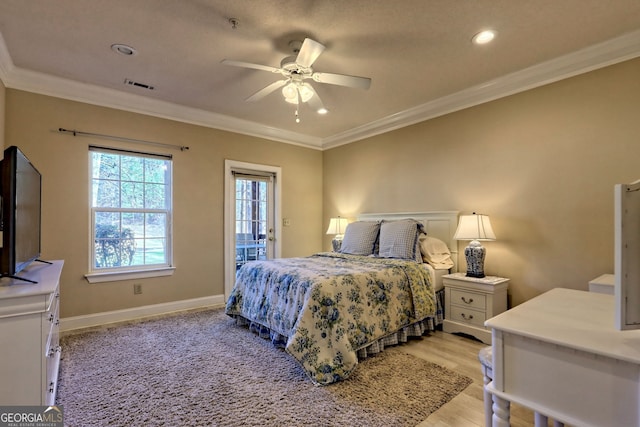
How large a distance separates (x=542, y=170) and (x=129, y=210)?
4479mm

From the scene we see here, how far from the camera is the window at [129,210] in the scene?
3.45 m

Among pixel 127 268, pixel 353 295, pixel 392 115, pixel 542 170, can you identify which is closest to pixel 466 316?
pixel 353 295

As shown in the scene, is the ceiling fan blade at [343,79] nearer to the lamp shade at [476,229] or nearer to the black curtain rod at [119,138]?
the lamp shade at [476,229]

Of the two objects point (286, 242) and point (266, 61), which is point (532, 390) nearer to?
point (266, 61)

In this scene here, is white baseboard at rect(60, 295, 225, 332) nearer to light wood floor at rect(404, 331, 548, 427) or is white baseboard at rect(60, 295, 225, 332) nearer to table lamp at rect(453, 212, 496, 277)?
light wood floor at rect(404, 331, 548, 427)

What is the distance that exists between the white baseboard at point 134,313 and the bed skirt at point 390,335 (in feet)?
2.93

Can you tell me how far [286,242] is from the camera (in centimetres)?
500

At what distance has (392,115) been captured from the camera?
4.17 meters

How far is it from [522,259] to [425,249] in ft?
3.03

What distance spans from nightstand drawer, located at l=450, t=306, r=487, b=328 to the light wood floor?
17 cm

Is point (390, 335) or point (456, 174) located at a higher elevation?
point (456, 174)

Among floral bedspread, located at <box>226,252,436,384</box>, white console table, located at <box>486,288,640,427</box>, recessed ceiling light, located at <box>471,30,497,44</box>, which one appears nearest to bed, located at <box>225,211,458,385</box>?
floral bedspread, located at <box>226,252,436,384</box>

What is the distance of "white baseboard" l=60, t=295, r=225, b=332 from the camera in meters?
3.22

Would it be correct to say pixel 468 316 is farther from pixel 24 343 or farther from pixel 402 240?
pixel 24 343
